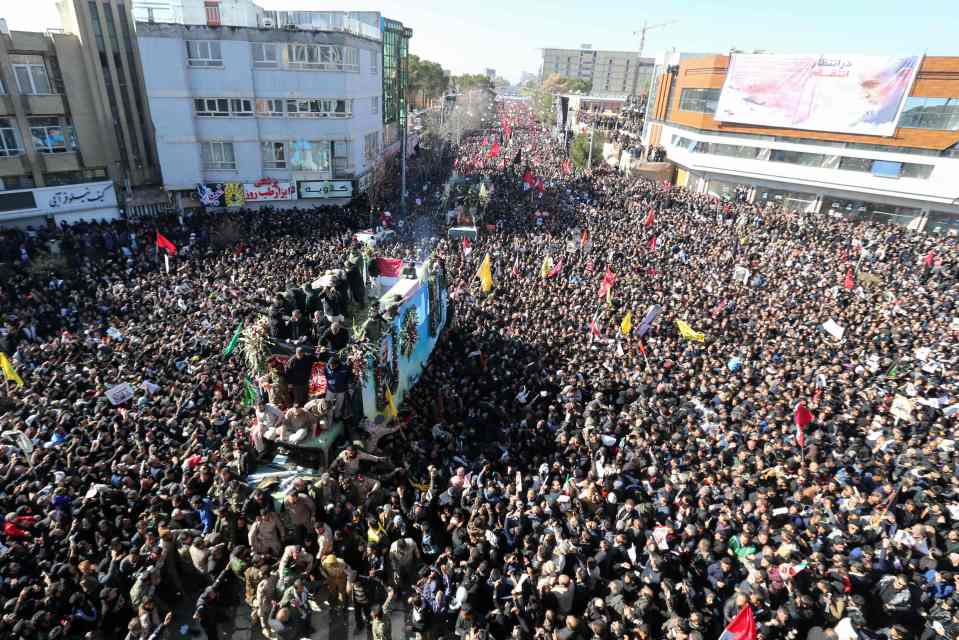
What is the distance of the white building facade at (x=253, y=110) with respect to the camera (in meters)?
27.3

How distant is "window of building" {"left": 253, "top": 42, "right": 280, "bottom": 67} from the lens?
92.0 ft

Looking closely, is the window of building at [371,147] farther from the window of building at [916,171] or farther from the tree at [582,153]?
the window of building at [916,171]

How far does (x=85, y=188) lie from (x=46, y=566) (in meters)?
23.6

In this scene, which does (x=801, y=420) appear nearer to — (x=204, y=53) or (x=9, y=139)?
(x=204, y=53)

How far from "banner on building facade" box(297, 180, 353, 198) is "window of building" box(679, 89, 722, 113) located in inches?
1200

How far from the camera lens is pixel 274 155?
30250 millimetres

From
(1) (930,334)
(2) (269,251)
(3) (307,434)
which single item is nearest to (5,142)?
(2) (269,251)

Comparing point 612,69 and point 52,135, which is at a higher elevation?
point 612,69

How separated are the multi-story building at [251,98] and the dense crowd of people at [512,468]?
1048 centimetres

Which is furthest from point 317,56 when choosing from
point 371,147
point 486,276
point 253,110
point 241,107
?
point 486,276

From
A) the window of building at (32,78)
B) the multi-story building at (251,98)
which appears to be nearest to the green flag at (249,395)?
the multi-story building at (251,98)

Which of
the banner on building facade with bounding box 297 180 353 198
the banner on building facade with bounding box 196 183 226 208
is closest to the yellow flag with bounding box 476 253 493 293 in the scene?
the banner on building facade with bounding box 297 180 353 198

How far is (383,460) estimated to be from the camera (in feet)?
34.8

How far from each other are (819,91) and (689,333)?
31.6m
